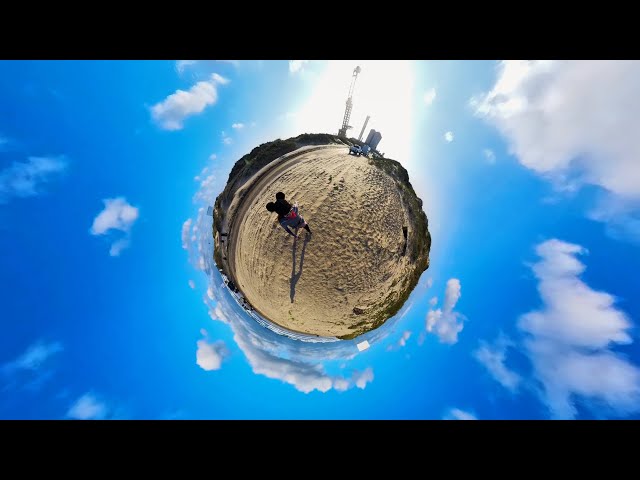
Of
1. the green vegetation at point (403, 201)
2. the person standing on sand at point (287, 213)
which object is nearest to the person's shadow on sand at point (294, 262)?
the person standing on sand at point (287, 213)

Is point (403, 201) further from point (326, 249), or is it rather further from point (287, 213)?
point (287, 213)

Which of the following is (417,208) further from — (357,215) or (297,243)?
(297,243)

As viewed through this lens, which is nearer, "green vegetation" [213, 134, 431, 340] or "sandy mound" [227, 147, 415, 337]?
"sandy mound" [227, 147, 415, 337]

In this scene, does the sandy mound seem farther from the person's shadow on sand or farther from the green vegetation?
the green vegetation

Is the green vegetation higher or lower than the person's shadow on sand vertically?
higher

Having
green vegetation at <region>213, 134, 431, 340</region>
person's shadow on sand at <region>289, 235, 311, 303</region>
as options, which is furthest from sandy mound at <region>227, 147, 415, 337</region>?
green vegetation at <region>213, 134, 431, 340</region>

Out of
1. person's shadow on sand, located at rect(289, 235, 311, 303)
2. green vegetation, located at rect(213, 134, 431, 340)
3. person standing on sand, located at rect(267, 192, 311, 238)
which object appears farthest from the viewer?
green vegetation, located at rect(213, 134, 431, 340)

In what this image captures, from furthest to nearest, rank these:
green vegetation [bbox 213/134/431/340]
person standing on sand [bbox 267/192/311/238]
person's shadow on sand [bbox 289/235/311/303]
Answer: green vegetation [bbox 213/134/431/340], person's shadow on sand [bbox 289/235/311/303], person standing on sand [bbox 267/192/311/238]

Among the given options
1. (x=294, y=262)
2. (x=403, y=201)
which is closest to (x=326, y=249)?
(x=294, y=262)
